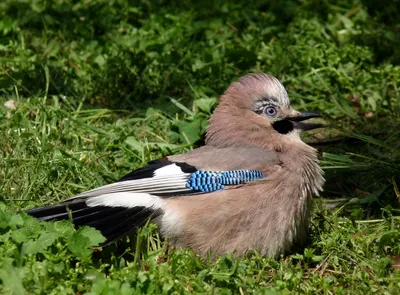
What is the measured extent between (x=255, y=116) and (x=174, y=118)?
1.26 metres

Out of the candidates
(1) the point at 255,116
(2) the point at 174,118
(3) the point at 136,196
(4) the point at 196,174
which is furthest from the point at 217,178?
(2) the point at 174,118

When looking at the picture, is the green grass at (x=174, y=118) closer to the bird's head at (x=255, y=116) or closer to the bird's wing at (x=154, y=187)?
the bird's wing at (x=154, y=187)

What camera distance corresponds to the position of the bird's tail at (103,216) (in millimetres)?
4266

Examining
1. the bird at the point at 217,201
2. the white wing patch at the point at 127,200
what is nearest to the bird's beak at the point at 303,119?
the bird at the point at 217,201

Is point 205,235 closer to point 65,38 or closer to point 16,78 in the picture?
point 16,78

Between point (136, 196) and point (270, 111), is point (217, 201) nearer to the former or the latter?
point (136, 196)

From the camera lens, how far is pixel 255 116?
4.98 meters

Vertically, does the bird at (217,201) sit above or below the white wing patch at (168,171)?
below

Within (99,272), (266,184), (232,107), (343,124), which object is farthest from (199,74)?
(99,272)

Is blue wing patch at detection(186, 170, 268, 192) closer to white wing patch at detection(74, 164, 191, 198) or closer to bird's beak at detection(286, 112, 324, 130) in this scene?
white wing patch at detection(74, 164, 191, 198)

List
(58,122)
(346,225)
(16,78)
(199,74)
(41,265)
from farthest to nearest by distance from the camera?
1. (199,74)
2. (16,78)
3. (58,122)
4. (346,225)
5. (41,265)

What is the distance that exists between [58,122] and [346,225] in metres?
2.20

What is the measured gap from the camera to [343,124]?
249 inches

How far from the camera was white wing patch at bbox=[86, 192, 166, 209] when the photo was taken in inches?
175
